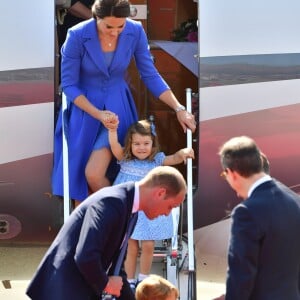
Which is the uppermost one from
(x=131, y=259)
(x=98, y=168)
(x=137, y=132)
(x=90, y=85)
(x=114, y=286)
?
(x=90, y=85)

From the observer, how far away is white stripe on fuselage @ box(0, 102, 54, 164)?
18.4ft

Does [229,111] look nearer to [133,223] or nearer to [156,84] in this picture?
[156,84]

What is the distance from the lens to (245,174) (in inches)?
132

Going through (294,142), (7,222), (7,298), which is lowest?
(7,298)

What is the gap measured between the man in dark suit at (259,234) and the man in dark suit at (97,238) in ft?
1.11

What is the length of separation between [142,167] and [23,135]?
993mm

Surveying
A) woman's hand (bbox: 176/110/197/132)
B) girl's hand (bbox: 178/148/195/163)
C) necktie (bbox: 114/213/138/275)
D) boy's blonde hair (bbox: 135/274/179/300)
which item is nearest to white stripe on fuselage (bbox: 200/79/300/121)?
woman's hand (bbox: 176/110/197/132)

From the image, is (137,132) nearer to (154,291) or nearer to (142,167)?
(142,167)

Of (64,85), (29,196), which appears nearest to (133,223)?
(64,85)

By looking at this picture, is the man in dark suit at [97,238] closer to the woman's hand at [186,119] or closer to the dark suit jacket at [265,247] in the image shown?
the dark suit jacket at [265,247]

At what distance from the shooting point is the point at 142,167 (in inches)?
200

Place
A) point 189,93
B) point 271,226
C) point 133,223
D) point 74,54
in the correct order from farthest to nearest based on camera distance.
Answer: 1. point 189,93
2. point 74,54
3. point 133,223
4. point 271,226

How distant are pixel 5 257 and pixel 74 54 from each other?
1588 mm

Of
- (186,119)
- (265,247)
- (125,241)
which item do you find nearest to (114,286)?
(125,241)
